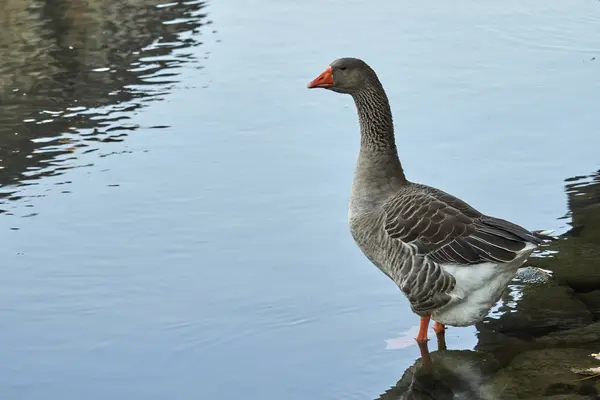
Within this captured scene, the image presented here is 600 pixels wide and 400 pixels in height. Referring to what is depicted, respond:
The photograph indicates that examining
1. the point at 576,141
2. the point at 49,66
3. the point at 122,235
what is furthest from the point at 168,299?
the point at 49,66

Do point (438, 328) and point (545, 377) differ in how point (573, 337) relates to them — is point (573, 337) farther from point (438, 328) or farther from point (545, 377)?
point (438, 328)

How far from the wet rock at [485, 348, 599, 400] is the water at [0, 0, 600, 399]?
1.69 feet

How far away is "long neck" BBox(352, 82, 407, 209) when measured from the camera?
5.91 m

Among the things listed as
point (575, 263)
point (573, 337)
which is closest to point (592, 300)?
point (575, 263)

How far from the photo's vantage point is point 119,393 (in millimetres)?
5125

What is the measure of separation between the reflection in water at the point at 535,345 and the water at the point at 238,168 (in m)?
0.18

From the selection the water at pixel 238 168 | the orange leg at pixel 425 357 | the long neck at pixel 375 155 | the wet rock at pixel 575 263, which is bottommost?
the orange leg at pixel 425 357

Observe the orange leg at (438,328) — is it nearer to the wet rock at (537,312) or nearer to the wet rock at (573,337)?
the wet rock at (537,312)

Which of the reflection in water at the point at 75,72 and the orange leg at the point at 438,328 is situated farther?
the reflection in water at the point at 75,72

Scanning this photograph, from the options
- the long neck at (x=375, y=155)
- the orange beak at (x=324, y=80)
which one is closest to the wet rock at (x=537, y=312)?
the long neck at (x=375, y=155)

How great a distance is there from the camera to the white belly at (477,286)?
5.26m

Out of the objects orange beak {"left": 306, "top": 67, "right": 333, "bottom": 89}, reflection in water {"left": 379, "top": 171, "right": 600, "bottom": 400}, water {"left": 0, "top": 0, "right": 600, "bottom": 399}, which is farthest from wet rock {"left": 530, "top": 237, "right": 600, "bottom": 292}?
orange beak {"left": 306, "top": 67, "right": 333, "bottom": 89}

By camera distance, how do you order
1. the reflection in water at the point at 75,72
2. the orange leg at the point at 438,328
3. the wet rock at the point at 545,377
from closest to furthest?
the wet rock at the point at 545,377, the orange leg at the point at 438,328, the reflection in water at the point at 75,72

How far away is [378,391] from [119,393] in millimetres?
1281
